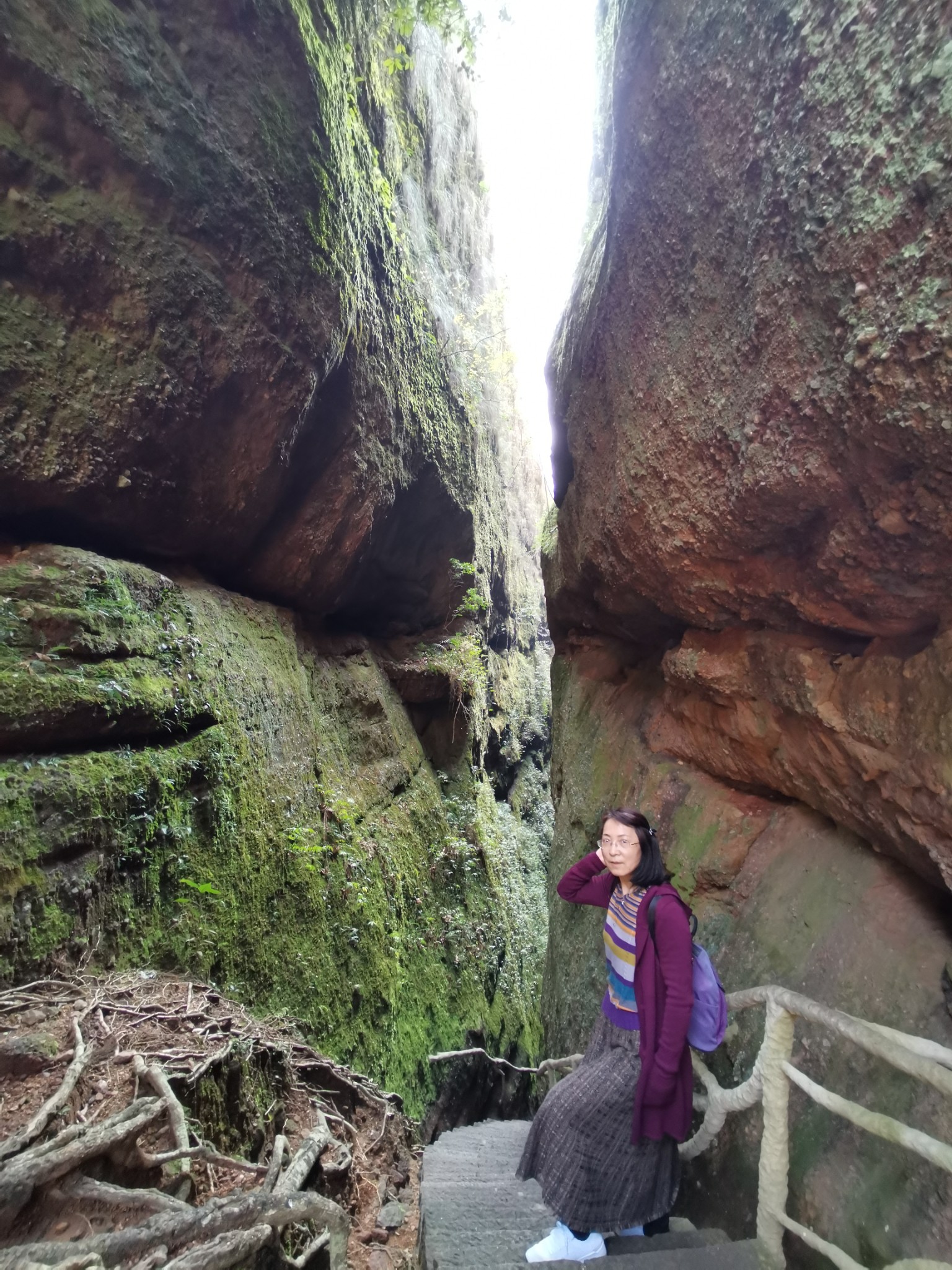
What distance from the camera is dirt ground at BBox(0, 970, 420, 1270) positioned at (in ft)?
7.53

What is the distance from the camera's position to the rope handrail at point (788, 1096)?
1578mm

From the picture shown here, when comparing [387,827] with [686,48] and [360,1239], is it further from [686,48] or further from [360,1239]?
[686,48]

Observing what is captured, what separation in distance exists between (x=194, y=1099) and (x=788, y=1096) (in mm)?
2550

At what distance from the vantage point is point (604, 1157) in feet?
7.84

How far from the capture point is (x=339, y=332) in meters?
6.49

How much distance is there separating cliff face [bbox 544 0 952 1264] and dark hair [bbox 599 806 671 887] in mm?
1088

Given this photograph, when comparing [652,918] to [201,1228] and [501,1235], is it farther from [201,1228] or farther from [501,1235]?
[201,1228]

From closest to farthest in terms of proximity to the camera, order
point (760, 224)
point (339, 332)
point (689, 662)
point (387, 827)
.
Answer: point (760, 224)
point (689, 662)
point (339, 332)
point (387, 827)

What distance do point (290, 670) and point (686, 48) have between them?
632cm

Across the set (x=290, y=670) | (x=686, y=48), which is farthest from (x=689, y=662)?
(x=290, y=670)

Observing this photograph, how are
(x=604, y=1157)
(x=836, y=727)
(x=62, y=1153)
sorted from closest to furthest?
(x=62, y=1153)
(x=604, y=1157)
(x=836, y=727)

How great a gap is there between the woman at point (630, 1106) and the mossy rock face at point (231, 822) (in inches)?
117

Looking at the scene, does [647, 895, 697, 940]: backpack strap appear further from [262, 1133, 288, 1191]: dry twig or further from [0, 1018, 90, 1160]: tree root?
[0, 1018, 90, 1160]: tree root

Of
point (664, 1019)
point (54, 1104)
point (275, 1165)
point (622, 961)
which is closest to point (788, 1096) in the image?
point (664, 1019)
